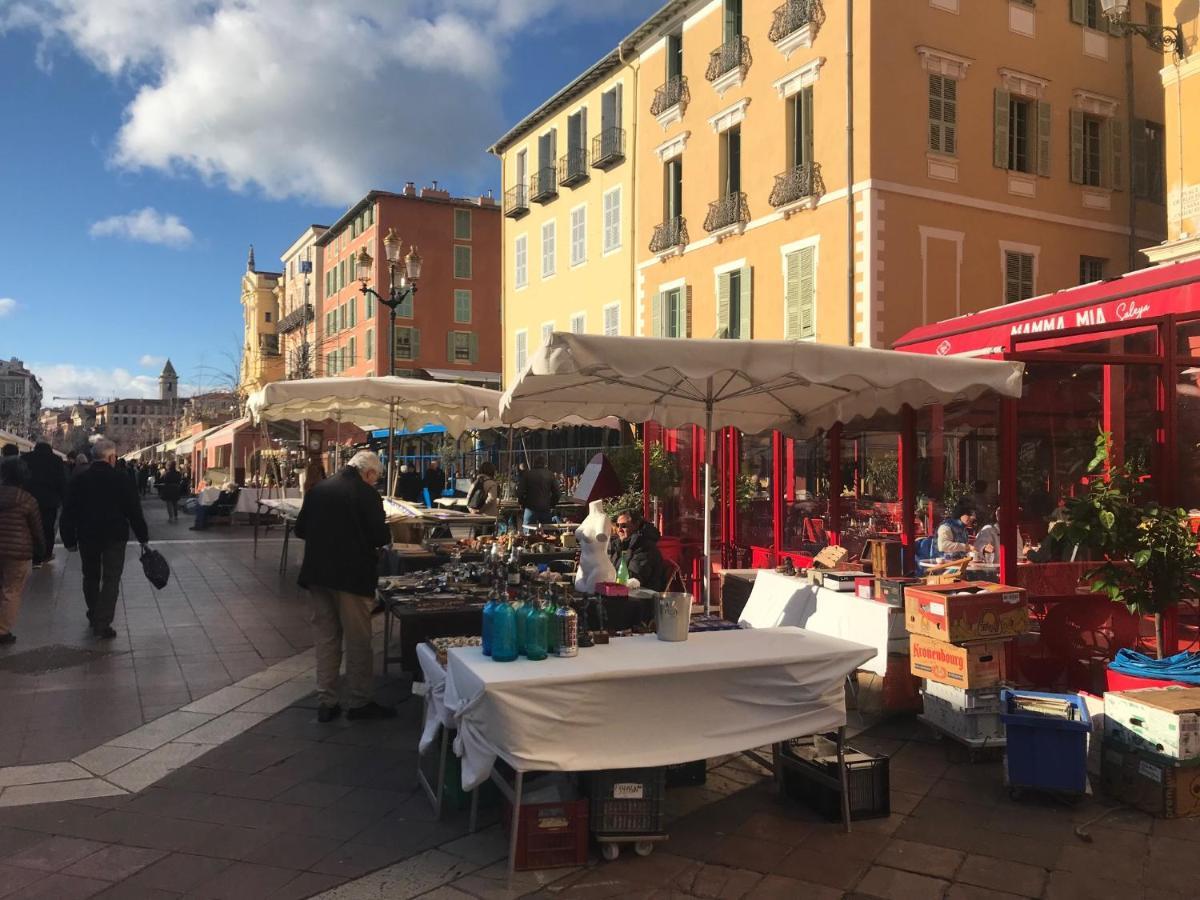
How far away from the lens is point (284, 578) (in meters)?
12.0

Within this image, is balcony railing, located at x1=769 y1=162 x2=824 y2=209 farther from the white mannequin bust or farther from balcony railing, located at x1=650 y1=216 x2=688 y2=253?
the white mannequin bust

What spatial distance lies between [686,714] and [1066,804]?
76.3 inches

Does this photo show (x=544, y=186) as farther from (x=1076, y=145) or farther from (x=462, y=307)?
(x=462, y=307)

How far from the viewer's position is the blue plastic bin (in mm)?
4328

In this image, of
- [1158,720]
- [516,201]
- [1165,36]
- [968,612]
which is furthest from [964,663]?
[516,201]

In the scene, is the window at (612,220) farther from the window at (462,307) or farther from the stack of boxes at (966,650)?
the window at (462,307)

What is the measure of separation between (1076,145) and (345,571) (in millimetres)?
17229

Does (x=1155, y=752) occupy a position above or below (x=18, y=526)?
below

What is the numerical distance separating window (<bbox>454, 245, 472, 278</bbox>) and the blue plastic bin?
40.6 m

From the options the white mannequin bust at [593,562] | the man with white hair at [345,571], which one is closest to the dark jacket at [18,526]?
the man with white hair at [345,571]

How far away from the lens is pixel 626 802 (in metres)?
3.86

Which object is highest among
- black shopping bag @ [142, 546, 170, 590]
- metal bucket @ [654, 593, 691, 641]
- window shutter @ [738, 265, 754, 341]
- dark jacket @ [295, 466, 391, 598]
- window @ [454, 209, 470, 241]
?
window @ [454, 209, 470, 241]

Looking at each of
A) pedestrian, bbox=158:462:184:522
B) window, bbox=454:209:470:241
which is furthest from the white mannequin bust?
window, bbox=454:209:470:241

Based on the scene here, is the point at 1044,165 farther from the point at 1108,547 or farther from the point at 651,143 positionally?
the point at 1108,547
